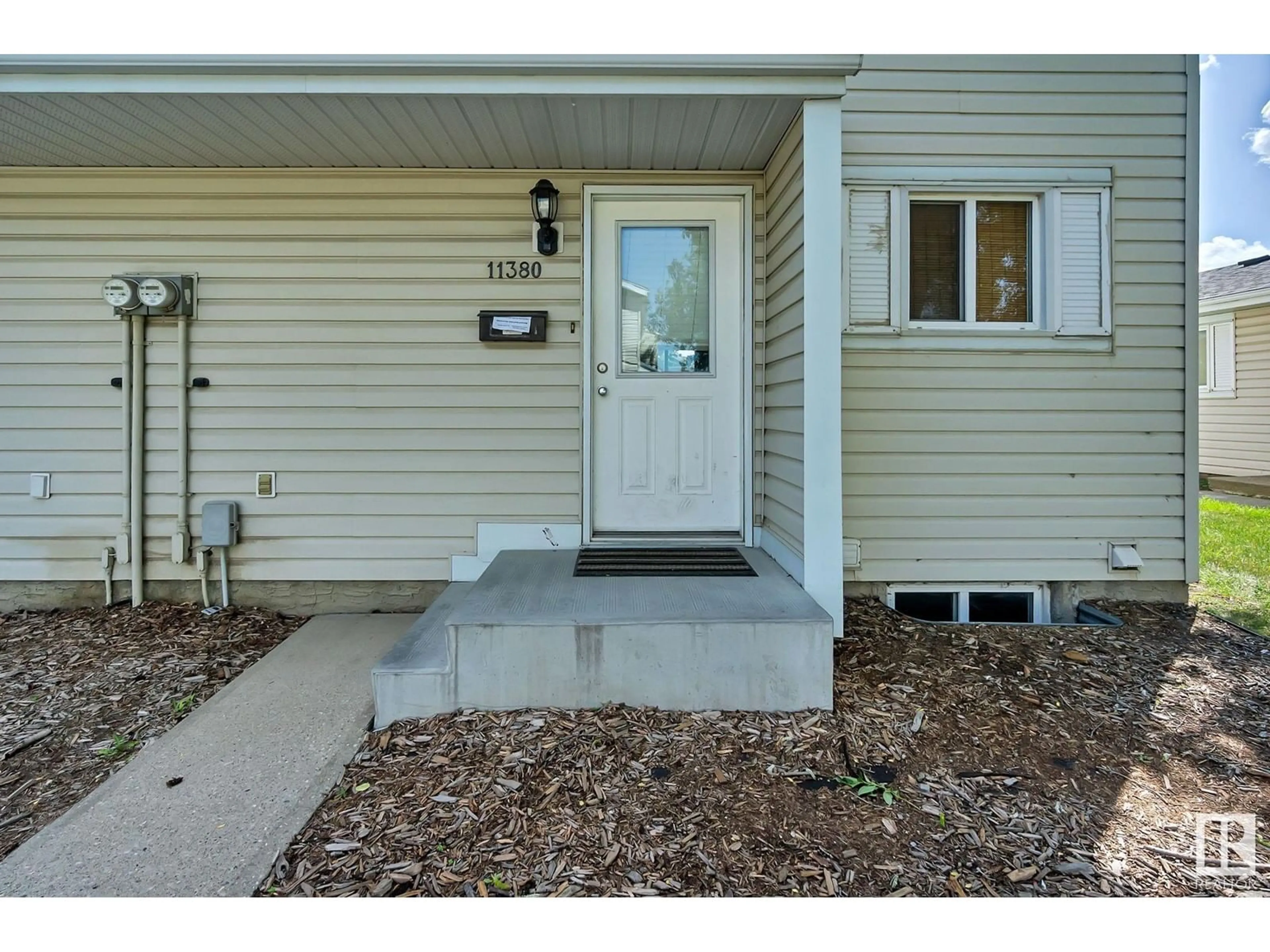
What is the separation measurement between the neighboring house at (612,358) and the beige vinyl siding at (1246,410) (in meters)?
7.63

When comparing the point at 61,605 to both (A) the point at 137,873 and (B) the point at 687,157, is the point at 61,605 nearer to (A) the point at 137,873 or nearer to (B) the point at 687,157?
(A) the point at 137,873

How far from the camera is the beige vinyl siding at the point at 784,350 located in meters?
3.01

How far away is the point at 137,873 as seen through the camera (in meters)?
1.72

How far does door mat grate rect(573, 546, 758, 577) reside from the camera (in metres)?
3.21

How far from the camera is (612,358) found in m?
3.78

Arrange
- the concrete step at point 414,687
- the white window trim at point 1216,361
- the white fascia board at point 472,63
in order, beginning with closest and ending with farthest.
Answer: the concrete step at point 414,687
the white fascia board at point 472,63
the white window trim at point 1216,361

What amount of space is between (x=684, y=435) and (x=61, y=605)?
11.8 feet

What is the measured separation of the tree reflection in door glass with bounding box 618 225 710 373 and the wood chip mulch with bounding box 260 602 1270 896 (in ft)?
6.29

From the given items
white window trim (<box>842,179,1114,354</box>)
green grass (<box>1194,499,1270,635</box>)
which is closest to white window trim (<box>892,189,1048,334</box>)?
white window trim (<box>842,179,1114,354</box>)

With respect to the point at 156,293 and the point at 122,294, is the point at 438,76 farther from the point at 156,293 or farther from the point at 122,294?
the point at 122,294

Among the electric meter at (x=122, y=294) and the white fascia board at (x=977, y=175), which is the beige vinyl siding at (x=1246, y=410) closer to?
the white fascia board at (x=977, y=175)

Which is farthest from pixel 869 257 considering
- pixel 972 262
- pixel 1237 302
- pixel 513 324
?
pixel 1237 302

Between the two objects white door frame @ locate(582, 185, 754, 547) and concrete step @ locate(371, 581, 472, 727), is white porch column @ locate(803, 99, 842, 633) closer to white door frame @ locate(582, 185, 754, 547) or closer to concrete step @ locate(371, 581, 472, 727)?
white door frame @ locate(582, 185, 754, 547)

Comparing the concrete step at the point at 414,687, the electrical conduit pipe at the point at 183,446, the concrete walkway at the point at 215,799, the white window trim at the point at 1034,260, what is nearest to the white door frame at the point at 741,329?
the white window trim at the point at 1034,260
